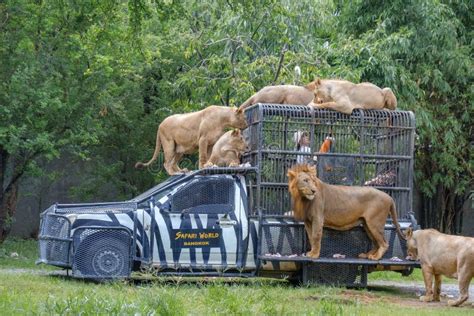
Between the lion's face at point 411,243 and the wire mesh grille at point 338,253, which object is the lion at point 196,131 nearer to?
the wire mesh grille at point 338,253

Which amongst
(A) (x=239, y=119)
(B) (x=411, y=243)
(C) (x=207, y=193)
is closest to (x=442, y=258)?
(B) (x=411, y=243)

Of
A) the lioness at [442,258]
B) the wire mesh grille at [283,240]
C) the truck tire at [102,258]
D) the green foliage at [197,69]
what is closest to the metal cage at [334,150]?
the wire mesh grille at [283,240]

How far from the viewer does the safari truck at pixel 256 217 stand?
13.9 m

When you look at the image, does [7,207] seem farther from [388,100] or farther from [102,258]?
[388,100]

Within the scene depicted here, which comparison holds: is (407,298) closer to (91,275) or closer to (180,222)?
(180,222)

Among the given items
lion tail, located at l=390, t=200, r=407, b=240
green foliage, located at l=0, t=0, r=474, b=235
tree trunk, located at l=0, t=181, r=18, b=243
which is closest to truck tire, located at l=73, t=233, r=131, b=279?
lion tail, located at l=390, t=200, r=407, b=240

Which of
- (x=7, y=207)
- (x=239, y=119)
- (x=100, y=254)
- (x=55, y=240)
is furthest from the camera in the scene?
(x=7, y=207)

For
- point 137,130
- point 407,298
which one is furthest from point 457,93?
point 407,298

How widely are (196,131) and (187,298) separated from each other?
16.2ft

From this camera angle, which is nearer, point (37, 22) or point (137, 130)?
point (37, 22)

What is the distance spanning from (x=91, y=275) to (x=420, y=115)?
10310mm

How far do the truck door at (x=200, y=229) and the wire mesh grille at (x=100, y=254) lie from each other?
21.9 inches

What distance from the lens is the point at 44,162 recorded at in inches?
969

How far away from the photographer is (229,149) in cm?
1468
